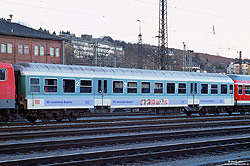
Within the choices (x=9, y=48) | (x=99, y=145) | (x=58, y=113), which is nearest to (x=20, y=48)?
(x=9, y=48)

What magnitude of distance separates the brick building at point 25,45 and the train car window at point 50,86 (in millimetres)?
36802

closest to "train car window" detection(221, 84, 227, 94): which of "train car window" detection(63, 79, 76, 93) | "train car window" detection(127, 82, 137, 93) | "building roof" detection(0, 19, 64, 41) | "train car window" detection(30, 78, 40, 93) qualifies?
"train car window" detection(127, 82, 137, 93)

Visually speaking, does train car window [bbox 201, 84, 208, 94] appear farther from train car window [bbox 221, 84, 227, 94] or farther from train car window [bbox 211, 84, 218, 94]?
train car window [bbox 221, 84, 227, 94]

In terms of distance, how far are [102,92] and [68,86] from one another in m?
2.38

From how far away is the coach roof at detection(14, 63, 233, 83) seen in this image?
20.6m

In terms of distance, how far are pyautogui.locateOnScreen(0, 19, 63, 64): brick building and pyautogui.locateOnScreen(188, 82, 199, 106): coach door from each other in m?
34.1

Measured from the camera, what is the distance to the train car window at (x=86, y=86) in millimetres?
22172

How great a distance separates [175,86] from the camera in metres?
26.8

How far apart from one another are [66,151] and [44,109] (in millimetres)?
9663

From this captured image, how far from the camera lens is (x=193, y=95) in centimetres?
2775

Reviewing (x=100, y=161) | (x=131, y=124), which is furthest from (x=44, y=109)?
(x=100, y=161)

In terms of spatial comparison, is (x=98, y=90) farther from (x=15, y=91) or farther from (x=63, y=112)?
(x=15, y=91)

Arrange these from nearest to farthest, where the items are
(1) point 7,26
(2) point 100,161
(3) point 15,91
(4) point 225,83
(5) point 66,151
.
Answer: (2) point 100,161, (5) point 66,151, (3) point 15,91, (4) point 225,83, (1) point 7,26

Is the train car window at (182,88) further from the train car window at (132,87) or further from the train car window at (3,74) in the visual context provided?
the train car window at (3,74)
